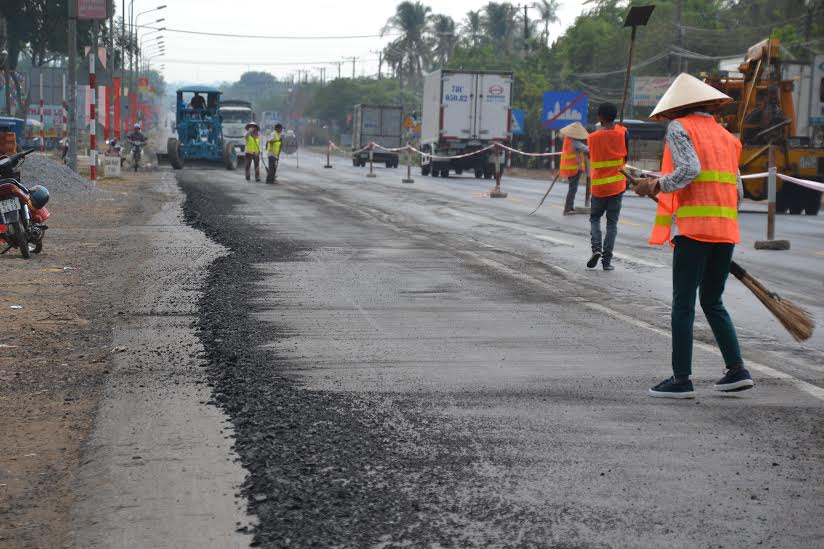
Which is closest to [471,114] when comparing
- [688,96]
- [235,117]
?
[235,117]

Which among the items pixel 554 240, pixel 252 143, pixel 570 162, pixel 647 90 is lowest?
pixel 554 240

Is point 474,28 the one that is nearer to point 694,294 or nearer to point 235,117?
point 235,117

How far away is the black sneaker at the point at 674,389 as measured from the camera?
678 cm

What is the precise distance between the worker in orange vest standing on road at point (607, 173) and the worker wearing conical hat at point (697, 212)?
6671 mm

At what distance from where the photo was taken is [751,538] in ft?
14.5

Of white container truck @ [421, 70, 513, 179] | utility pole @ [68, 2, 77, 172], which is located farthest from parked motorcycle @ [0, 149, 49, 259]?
white container truck @ [421, 70, 513, 179]

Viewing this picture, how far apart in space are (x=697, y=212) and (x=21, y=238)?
9017 millimetres

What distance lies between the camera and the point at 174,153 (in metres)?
45.2

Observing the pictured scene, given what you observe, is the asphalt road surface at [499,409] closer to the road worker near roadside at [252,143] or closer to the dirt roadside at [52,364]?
the dirt roadside at [52,364]

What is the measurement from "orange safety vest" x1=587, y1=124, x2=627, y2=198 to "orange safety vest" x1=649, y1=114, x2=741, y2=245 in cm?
680

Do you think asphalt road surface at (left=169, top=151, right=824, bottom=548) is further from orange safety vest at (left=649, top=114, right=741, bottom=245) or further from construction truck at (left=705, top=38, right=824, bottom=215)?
construction truck at (left=705, top=38, right=824, bottom=215)

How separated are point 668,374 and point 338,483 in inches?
121

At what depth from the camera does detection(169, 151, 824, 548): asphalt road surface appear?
4.60 metres

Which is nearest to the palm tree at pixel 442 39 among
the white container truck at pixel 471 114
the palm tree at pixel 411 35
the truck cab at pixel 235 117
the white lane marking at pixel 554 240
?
the palm tree at pixel 411 35
